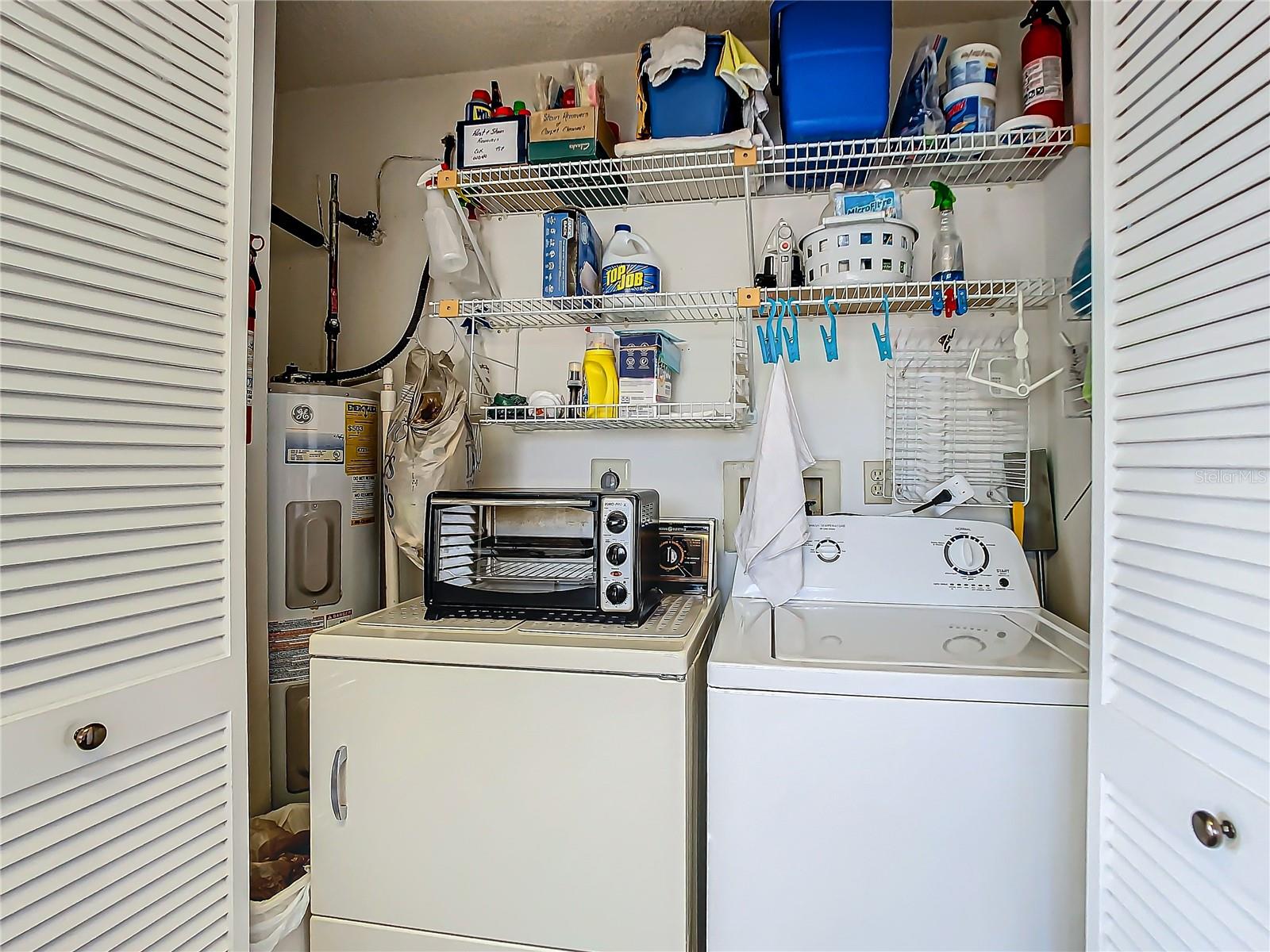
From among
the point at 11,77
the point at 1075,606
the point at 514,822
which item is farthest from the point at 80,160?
the point at 1075,606

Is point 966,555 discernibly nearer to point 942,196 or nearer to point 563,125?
point 942,196

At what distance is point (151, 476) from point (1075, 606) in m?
1.79

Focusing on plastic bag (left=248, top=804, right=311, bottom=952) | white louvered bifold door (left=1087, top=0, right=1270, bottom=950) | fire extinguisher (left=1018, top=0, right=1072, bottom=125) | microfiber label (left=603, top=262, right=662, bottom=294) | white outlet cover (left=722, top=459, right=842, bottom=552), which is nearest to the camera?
white louvered bifold door (left=1087, top=0, right=1270, bottom=950)

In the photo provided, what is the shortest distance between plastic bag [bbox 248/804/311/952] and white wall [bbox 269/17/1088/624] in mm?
836

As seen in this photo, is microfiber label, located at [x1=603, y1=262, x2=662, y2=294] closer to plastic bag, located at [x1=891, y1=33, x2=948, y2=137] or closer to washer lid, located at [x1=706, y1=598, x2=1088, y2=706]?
plastic bag, located at [x1=891, y1=33, x2=948, y2=137]

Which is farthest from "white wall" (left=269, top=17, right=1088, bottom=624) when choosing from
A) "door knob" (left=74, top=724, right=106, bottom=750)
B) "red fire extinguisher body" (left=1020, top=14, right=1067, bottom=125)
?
"door knob" (left=74, top=724, right=106, bottom=750)

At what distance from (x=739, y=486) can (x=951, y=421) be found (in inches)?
22.4

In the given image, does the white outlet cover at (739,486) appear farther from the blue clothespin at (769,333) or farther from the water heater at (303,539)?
the water heater at (303,539)

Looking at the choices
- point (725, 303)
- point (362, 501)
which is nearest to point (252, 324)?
point (362, 501)

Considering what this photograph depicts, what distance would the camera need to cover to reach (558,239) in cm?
174

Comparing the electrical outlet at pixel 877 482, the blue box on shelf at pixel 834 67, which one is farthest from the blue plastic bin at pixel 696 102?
the electrical outlet at pixel 877 482

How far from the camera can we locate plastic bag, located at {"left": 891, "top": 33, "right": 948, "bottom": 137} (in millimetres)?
1571

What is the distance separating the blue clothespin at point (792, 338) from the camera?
5.57 feet

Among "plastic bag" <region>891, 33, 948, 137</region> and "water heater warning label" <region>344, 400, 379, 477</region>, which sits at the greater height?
"plastic bag" <region>891, 33, 948, 137</region>
